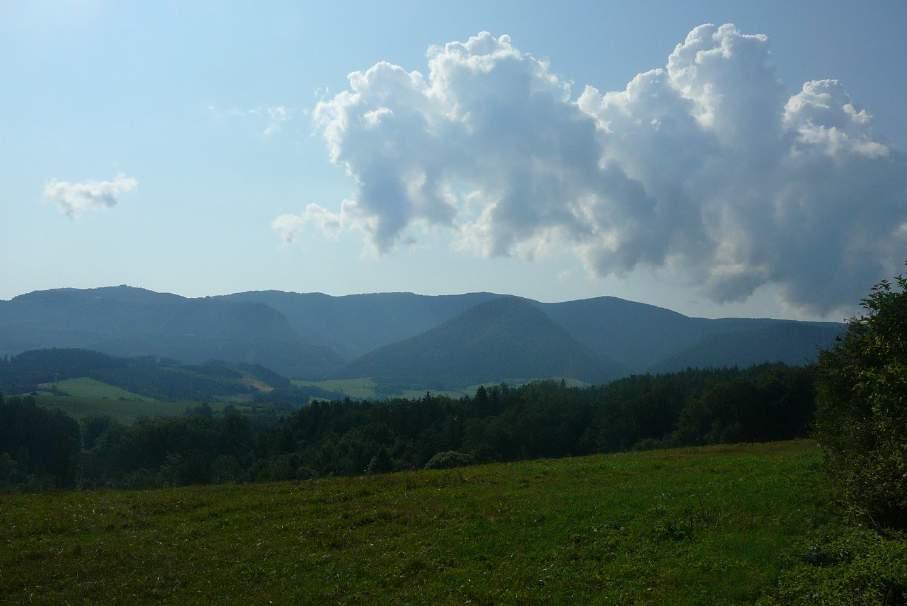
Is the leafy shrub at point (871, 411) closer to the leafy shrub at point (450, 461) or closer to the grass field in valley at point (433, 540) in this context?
the grass field in valley at point (433, 540)

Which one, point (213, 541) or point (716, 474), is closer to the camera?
point (213, 541)

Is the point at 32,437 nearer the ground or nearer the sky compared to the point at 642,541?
nearer the ground

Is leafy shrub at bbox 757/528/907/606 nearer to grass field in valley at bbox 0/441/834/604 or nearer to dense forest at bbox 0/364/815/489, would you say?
grass field in valley at bbox 0/441/834/604

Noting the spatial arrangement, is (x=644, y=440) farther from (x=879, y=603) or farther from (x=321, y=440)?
(x=879, y=603)

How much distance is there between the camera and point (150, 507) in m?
28.0

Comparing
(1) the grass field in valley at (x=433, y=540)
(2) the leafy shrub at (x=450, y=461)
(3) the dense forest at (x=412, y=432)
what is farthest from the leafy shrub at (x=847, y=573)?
(3) the dense forest at (x=412, y=432)

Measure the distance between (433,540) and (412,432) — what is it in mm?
111951

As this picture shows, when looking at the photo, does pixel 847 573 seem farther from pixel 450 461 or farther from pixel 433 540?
pixel 450 461

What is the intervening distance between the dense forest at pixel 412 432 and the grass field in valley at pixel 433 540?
68.6m

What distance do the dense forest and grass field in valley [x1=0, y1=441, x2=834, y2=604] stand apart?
68.6m

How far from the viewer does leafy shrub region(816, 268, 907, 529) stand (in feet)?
56.1

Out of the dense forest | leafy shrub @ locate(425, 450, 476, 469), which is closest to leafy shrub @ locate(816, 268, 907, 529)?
leafy shrub @ locate(425, 450, 476, 469)

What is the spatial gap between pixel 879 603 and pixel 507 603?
7706mm

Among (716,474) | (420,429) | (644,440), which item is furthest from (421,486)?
(420,429)
